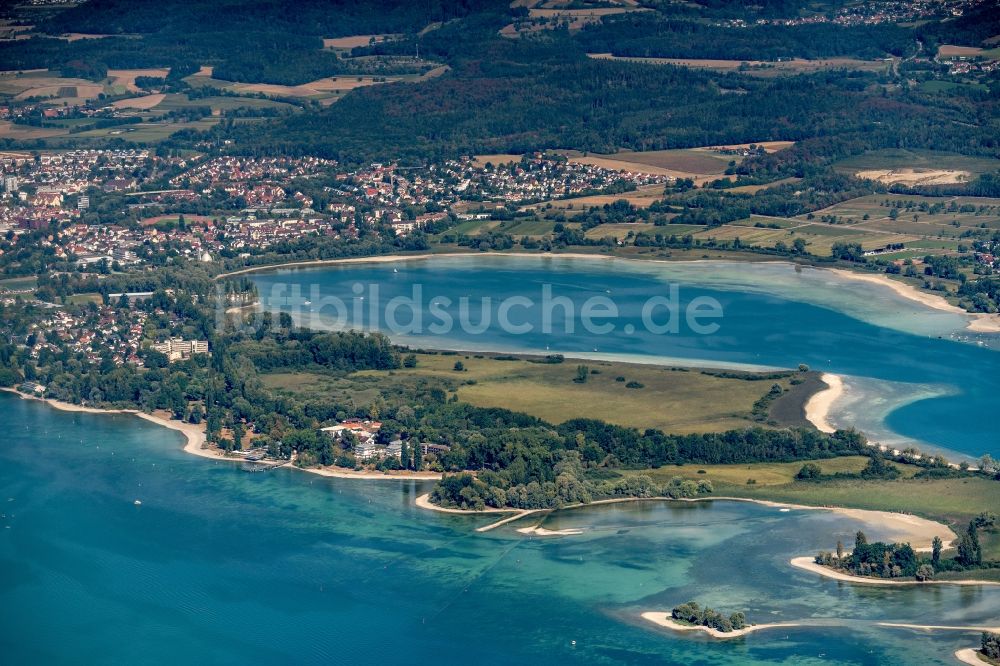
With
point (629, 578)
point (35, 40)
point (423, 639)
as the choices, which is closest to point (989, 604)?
point (629, 578)

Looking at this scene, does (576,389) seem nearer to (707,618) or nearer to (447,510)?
(447,510)

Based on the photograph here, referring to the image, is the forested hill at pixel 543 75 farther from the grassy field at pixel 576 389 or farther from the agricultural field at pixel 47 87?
the grassy field at pixel 576 389

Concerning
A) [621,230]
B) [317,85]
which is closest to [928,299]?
[621,230]

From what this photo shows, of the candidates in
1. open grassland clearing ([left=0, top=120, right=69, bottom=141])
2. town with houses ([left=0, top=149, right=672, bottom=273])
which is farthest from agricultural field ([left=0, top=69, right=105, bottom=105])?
town with houses ([left=0, top=149, right=672, bottom=273])

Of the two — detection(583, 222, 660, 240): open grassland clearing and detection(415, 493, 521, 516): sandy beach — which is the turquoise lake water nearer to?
detection(415, 493, 521, 516): sandy beach

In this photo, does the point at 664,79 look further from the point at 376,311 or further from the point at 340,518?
the point at 340,518
